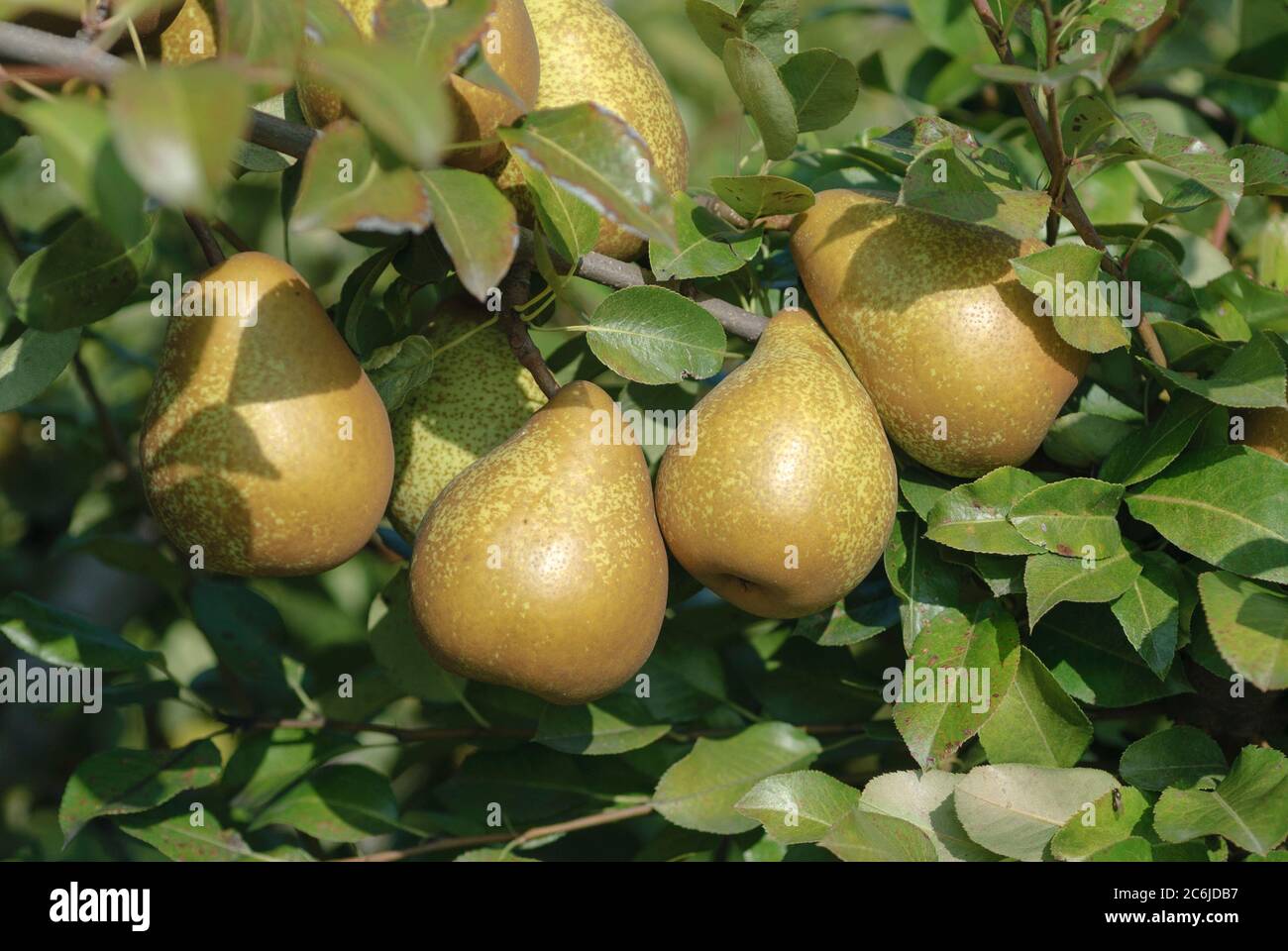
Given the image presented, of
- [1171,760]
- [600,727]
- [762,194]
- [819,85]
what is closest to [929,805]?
[1171,760]

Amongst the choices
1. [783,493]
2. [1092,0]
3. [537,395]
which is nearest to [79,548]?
[537,395]

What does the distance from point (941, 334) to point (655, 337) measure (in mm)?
226

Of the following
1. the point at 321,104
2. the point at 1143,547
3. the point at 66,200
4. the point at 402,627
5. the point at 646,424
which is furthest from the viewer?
the point at 66,200

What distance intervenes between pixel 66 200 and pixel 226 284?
115 centimetres

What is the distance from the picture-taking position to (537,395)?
1158 millimetres

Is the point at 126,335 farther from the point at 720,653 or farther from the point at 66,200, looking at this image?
the point at 720,653

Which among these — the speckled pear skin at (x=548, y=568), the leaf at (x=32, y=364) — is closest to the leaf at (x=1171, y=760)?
the speckled pear skin at (x=548, y=568)

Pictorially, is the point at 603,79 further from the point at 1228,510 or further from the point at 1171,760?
the point at 1171,760

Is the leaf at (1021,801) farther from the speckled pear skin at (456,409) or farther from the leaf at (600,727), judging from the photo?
the speckled pear skin at (456,409)

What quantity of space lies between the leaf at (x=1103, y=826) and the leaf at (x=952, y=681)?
4.1 inches

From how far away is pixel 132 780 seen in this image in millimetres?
1168

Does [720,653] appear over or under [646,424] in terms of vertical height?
under

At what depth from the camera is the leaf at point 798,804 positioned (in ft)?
3.28

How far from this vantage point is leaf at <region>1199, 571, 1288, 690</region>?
2.86 feet
